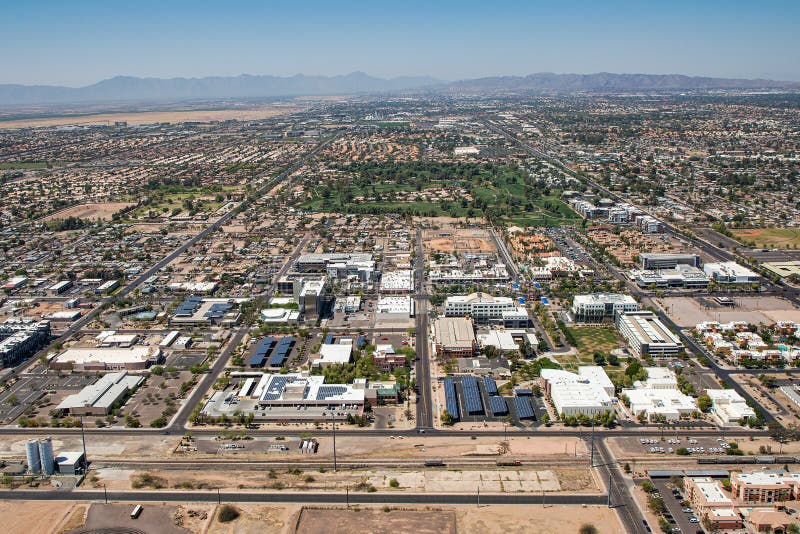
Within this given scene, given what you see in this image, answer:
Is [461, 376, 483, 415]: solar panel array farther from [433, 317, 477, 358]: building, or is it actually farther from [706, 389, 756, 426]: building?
[706, 389, 756, 426]: building

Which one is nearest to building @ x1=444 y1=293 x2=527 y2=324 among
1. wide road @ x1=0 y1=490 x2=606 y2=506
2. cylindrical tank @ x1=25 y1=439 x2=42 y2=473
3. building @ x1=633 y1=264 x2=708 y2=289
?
building @ x1=633 y1=264 x2=708 y2=289

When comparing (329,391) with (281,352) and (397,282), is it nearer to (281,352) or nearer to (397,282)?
(281,352)

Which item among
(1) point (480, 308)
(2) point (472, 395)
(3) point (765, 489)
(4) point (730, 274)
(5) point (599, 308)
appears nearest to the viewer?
(3) point (765, 489)

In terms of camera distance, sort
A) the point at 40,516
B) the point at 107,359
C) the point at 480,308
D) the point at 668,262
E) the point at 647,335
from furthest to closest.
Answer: the point at 668,262, the point at 480,308, the point at 647,335, the point at 107,359, the point at 40,516

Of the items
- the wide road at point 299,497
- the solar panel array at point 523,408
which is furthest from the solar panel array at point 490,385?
the wide road at point 299,497

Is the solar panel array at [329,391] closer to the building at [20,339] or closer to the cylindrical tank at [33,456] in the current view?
the cylindrical tank at [33,456]

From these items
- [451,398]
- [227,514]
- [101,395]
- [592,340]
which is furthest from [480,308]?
[101,395]

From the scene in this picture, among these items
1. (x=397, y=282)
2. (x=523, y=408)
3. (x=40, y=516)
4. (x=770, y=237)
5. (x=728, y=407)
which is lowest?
(x=40, y=516)
